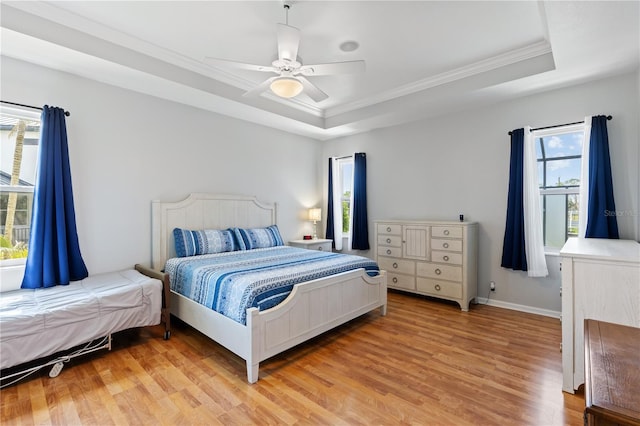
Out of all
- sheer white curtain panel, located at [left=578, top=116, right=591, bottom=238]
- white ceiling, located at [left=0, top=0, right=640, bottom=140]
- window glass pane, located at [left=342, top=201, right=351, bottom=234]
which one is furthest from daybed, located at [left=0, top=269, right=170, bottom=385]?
sheer white curtain panel, located at [left=578, top=116, right=591, bottom=238]

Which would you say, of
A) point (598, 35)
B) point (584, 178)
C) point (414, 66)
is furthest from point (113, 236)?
point (584, 178)

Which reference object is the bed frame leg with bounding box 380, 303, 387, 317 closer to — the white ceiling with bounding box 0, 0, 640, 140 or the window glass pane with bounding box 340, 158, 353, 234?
the window glass pane with bounding box 340, 158, 353, 234

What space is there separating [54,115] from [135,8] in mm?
1268

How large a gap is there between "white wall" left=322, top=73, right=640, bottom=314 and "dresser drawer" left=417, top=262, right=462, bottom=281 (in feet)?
1.43

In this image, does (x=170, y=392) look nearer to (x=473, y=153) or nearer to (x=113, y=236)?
(x=113, y=236)

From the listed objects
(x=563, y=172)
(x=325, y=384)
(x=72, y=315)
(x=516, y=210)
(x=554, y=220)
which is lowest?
(x=325, y=384)

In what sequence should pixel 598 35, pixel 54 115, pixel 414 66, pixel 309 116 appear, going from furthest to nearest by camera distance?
pixel 309 116 < pixel 414 66 < pixel 54 115 < pixel 598 35

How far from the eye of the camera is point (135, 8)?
238 cm

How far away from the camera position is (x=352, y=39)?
2.80 metres

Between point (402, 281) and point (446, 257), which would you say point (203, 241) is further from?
point (446, 257)

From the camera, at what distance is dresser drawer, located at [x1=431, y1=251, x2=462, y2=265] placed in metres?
3.67

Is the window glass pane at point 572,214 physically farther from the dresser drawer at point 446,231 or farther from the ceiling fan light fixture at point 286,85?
the ceiling fan light fixture at point 286,85

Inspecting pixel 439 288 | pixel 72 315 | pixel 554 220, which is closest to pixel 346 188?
pixel 439 288

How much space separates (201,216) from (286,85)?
2162 millimetres
